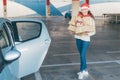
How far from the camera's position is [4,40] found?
5.62 m

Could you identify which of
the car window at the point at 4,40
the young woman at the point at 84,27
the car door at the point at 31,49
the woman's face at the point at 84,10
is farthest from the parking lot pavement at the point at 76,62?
the car window at the point at 4,40

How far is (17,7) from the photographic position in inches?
1240

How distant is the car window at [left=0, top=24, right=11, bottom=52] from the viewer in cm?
541

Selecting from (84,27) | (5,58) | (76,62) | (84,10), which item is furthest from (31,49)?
(76,62)

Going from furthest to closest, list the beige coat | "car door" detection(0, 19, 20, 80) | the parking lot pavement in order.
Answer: the parking lot pavement, the beige coat, "car door" detection(0, 19, 20, 80)

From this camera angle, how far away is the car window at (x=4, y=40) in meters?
5.41

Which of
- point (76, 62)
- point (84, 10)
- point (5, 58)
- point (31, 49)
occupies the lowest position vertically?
point (76, 62)

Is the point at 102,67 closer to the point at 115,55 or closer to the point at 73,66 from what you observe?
the point at 73,66

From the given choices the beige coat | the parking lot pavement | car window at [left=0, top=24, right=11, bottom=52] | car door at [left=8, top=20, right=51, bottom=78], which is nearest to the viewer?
car window at [left=0, top=24, right=11, bottom=52]

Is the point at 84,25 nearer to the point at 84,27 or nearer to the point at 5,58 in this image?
the point at 84,27

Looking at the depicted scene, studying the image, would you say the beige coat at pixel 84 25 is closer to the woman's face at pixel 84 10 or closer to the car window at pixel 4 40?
the woman's face at pixel 84 10

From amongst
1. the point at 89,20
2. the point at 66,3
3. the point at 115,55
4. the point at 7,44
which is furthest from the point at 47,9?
the point at 7,44

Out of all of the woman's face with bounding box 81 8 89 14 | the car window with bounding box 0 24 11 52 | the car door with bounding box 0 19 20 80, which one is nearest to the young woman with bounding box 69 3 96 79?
the woman's face with bounding box 81 8 89 14

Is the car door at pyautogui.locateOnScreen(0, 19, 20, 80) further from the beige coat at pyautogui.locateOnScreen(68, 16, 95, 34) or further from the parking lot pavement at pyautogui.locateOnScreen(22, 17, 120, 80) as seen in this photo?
the parking lot pavement at pyautogui.locateOnScreen(22, 17, 120, 80)
